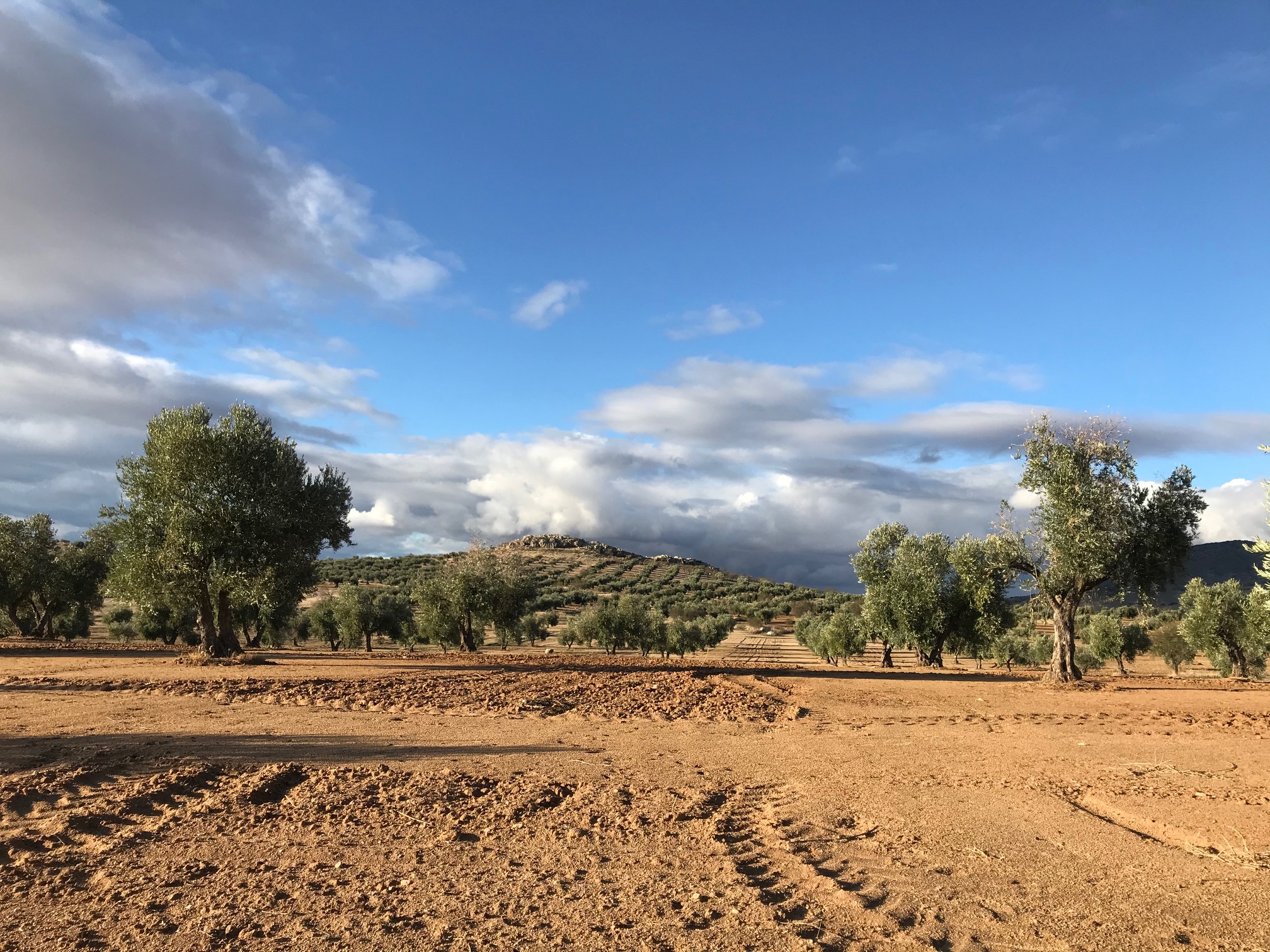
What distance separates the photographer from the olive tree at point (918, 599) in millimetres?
36062

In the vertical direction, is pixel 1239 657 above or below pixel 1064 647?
below

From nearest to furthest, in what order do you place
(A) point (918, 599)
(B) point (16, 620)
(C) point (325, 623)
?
(A) point (918, 599), (B) point (16, 620), (C) point (325, 623)

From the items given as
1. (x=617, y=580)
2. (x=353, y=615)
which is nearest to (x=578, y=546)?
Answer: (x=617, y=580)

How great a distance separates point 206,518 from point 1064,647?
31.6 metres

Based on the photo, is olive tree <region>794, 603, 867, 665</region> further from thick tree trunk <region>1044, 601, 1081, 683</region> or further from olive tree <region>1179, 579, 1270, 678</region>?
thick tree trunk <region>1044, 601, 1081, 683</region>

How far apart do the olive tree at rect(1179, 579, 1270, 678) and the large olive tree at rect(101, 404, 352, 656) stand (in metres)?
44.8

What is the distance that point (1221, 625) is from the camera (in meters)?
38.7

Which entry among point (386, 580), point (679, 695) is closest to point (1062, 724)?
point (679, 695)

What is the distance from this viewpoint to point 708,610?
91750 millimetres

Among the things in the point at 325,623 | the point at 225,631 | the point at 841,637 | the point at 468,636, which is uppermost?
the point at 225,631

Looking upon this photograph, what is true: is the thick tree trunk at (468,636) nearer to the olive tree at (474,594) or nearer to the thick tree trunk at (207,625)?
the olive tree at (474,594)

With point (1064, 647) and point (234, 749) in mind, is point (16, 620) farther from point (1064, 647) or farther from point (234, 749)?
point (1064, 647)

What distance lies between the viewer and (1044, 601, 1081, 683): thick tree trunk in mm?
26750

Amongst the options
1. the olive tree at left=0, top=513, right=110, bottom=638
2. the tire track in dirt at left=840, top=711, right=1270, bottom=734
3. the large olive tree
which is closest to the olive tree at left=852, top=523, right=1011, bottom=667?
the tire track in dirt at left=840, top=711, right=1270, bottom=734
